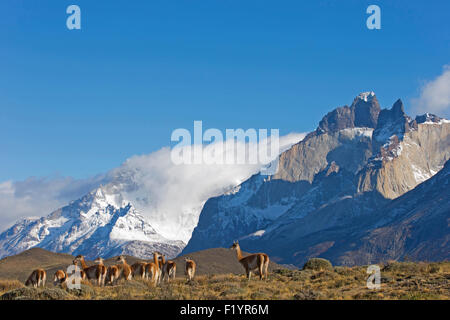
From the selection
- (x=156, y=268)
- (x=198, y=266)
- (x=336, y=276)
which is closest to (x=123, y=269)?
(x=156, y=268)

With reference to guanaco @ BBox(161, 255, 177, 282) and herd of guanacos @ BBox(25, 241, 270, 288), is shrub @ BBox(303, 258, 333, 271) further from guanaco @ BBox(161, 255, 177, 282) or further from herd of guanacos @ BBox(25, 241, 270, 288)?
guanaco @ BBox(161, 255, 177, 282)

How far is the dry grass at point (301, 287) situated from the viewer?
117 ft

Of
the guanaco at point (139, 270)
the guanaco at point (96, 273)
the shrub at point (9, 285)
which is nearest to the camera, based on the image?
the guanaco at point (96, 273)

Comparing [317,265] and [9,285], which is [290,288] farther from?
[9,285]

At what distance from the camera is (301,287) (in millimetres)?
40688

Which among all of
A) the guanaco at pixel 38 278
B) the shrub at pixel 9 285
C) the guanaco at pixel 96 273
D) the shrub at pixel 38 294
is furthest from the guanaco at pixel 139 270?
the shrub at pixel 38 294

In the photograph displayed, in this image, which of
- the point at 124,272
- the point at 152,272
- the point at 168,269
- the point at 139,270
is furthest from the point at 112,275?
the point at 168,269

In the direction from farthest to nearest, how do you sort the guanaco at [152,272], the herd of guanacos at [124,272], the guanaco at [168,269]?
the guanaco at [168,269] → the guanaco at [152,272] → the herd of guanacos at [124,272]

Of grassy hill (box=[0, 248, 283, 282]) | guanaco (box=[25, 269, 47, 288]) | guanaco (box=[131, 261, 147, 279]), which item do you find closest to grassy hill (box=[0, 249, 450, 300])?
guanaco (box=[131, 261, 147, 279])

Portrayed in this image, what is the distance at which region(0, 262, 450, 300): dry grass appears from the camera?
35.6 m

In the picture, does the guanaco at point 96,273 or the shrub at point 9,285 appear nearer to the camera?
the guanaco at point 96,273

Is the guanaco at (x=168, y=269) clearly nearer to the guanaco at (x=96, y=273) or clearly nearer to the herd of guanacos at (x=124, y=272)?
the herd of guanacos at (x=124, y=272)
